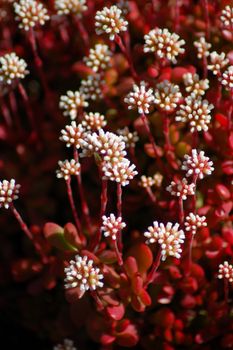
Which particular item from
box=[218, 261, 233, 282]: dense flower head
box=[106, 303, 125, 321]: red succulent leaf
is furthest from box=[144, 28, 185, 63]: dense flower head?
box=[106, 303, 125, 321]: red succulent leaf

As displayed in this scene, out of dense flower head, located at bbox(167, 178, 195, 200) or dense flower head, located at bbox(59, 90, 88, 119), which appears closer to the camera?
dense flower head, located at bbox(167, 178, 195, 200)

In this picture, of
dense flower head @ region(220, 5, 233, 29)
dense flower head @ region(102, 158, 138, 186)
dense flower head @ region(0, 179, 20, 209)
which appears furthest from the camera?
dense flower head @ region(220, 5, 233, 29)

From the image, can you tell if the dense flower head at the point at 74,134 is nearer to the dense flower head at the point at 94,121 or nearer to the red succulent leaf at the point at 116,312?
the dense flower head at the point at 94,121

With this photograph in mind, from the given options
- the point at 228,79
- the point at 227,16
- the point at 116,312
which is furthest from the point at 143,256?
the point at 227,16

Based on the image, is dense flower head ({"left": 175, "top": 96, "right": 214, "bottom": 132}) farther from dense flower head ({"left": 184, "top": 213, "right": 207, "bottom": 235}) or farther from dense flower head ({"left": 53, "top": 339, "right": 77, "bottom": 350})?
dense flower head ({"left": 53, "top": 339, "right": 77, "bottom": 350})

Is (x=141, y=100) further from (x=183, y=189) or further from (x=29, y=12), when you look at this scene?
(x=29, y=12)

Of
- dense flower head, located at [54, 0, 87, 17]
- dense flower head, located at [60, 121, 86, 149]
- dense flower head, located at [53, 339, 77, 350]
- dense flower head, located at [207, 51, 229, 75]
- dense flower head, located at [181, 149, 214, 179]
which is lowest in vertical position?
dense flower head, located at [53, 339, 77, 350]
